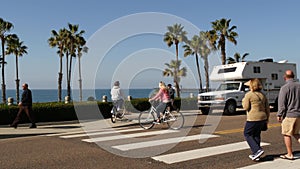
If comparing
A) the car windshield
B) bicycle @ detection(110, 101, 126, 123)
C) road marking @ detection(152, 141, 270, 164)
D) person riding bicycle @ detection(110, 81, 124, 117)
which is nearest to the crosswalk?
road marking @ detection(152, 141, 270, 164)

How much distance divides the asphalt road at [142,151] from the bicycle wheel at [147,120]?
1.94 ft

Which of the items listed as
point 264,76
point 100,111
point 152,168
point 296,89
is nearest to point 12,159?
point 152,168

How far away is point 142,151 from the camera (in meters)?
7.65

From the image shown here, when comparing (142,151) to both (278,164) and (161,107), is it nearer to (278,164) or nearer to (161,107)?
(278,164)

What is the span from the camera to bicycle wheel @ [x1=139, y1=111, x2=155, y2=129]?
1173cm

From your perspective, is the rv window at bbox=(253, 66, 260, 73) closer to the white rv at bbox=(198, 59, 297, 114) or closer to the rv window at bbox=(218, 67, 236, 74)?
the white rv at bbox=(198, 59, 297, 114)

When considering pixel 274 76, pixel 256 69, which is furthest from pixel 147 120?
pixel 274 76

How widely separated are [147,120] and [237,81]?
9271 millimetres

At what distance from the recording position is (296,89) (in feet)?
20.2

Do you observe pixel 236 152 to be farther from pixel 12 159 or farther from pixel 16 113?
pixel 16 113

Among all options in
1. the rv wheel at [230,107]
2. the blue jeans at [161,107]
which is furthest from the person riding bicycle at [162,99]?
the rv wheel at [230,107]

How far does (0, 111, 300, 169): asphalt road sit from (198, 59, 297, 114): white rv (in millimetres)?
6633

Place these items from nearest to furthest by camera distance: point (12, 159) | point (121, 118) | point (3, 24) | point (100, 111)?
point (12, 159) → point (121, 118) → point (100, 111) → point (3, 24)

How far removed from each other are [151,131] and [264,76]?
11263mm
